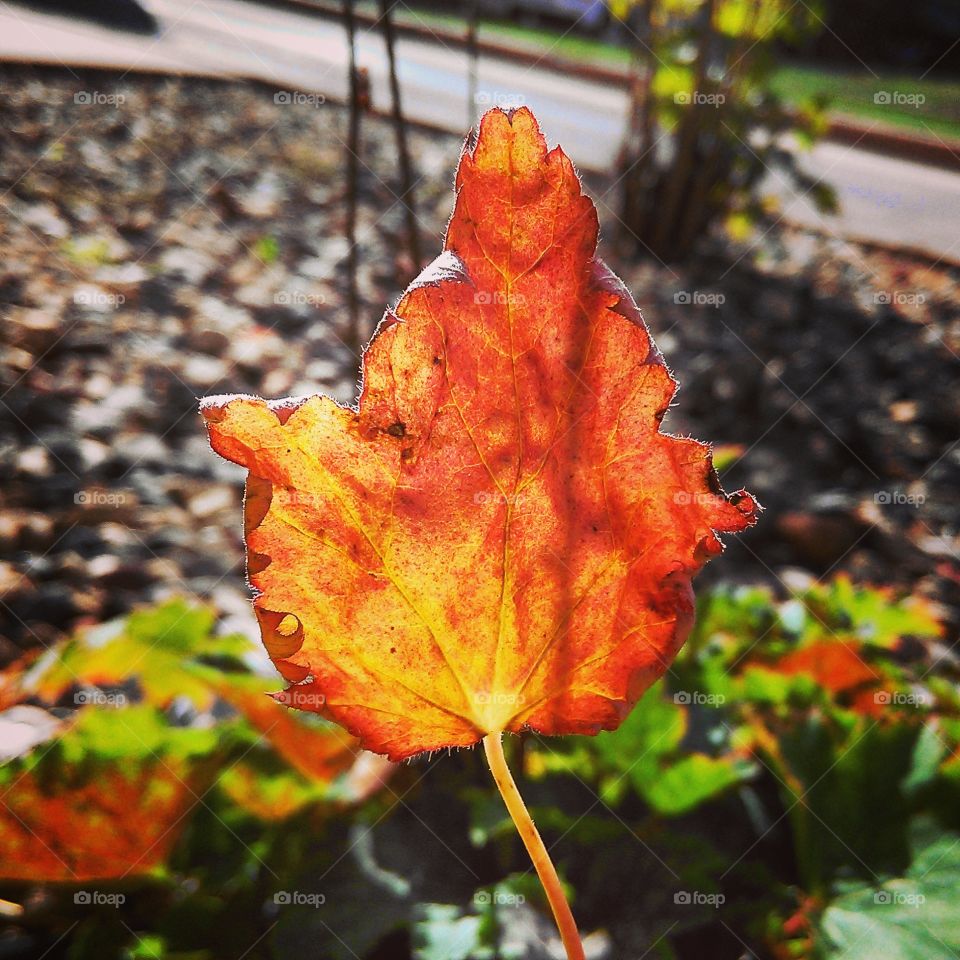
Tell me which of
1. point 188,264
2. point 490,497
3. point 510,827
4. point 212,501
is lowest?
point 212,501

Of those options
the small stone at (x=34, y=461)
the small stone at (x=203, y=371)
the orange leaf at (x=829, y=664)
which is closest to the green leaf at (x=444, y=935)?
the orange leaf at (x=829, y=664)

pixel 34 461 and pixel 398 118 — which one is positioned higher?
pixel 398 118

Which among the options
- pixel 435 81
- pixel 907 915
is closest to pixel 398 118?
pixel 907 915

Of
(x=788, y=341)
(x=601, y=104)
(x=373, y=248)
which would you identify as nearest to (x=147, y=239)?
(x=373, y=248)

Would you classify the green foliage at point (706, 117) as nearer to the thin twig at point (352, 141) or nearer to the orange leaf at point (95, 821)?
the thin twig at point (352, 141)

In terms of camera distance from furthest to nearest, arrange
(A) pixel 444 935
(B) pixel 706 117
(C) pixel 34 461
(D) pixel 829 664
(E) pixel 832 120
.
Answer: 1. (E) pixel 832 120
2. (B) pixel 706 117
3. (C) pixel 34 461
4. (D) pixel 829 664
5. (A) pixel 444 935

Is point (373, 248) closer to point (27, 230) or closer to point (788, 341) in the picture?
point (27, 230)

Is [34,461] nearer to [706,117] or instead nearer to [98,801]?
[98,801]
